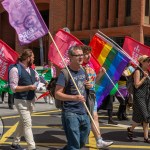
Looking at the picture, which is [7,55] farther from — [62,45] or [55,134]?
[55,134]

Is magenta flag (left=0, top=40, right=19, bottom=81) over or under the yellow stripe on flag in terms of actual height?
under

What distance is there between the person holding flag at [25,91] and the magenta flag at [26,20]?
304 mm

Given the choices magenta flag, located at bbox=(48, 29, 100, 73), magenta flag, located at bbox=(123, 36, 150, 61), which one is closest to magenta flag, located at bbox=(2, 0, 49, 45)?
magenta flag, located at bbox=(48, 29, 100, 73)

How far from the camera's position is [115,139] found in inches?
306

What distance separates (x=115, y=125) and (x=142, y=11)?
19.0 m

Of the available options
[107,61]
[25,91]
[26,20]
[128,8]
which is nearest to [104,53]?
[107,61]

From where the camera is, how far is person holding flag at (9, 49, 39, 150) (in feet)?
20.2

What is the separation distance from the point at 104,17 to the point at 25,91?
25.0m

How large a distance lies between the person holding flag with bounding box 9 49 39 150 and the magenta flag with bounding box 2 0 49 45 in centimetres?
30

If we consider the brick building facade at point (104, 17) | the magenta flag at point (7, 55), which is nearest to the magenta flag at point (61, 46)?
the magenta flag at point (7, 55)

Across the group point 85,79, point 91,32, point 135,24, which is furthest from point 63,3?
point 85,79

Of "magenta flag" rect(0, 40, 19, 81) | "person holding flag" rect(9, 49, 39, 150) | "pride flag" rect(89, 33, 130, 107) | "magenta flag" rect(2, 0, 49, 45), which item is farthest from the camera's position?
"magenta flag" rect(0, 40, 19, 81)

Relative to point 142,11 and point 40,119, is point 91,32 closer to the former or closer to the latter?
point 142,11

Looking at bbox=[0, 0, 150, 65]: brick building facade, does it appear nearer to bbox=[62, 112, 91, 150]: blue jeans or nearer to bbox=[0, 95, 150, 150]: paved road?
bbox=[0, 95, 150, 150]: paved road
